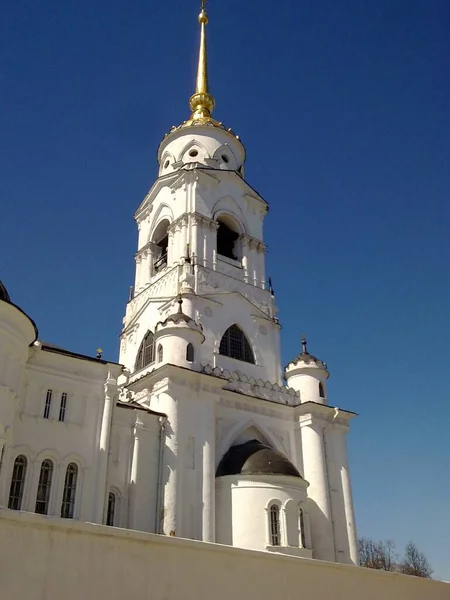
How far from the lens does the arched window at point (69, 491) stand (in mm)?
19275

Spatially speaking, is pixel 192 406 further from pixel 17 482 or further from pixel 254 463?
pixel 17 482

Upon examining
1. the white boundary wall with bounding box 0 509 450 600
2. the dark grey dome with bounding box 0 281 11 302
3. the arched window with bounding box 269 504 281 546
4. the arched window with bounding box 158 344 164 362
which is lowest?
the white boundary wall with bounding box 0 509 450 600

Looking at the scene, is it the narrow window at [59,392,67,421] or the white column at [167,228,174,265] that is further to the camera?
the white column at [167,228,174,265]

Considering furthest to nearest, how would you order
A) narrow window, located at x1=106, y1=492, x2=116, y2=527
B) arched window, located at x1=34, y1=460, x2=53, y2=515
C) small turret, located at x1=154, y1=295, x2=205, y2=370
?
small turret, located at x1=154, y1=295, x2=205, y2=370, narrow window, located at x1=106, y1=492, x2=116, y2=527, arched window, located at x1=34, y1=460, x2=53, y2=515

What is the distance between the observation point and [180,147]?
36.4 meters

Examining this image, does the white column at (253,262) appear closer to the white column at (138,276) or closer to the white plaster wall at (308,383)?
the white plaster wall at (308,383)

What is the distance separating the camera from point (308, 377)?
29.0m

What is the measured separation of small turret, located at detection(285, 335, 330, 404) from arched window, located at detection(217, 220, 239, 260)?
314 inches

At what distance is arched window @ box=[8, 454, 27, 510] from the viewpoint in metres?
18.5

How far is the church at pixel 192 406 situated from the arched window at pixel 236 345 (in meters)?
0.06

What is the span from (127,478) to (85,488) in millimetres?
2246

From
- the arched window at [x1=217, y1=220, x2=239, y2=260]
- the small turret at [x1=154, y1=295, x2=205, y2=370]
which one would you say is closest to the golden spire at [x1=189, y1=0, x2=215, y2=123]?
the arched window at [x1=217, y1=220, x2=239, y2=260]

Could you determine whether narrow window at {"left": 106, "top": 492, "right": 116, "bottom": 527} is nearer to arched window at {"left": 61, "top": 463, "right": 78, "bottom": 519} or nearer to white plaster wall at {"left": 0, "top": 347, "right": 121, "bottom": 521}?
white plaster wall at {"left": 0, "top": 347, "right": 121, "bottom": 521}

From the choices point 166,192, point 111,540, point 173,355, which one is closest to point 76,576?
point 111,540
